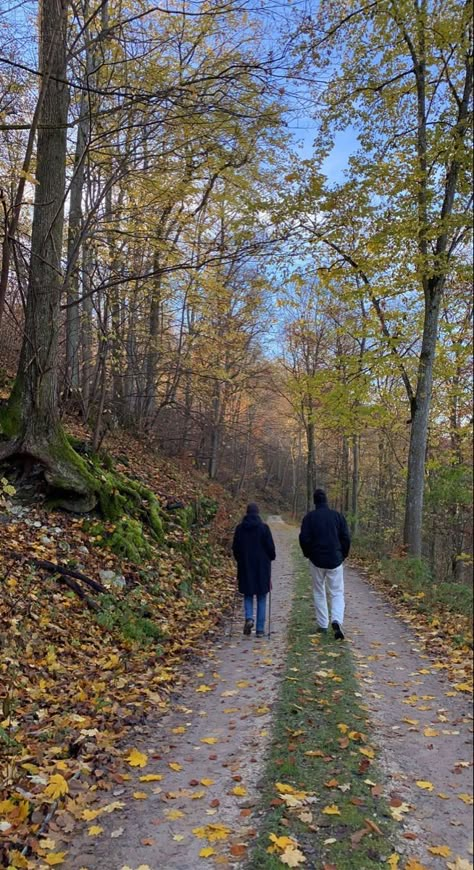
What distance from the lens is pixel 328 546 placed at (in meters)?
7.44

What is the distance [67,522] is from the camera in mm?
8492

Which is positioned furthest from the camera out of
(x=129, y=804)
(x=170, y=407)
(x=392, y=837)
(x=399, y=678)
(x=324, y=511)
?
(x=170, y=407)

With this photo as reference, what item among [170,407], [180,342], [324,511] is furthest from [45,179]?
[170,407]

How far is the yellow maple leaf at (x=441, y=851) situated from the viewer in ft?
5.28

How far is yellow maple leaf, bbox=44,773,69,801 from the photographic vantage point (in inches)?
153

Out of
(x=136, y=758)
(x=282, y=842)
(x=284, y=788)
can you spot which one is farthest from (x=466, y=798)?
(x=136, y=758)

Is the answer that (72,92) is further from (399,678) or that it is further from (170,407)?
(170,407)

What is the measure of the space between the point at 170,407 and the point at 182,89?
14.5 metres

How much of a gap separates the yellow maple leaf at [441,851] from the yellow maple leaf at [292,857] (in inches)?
58.3

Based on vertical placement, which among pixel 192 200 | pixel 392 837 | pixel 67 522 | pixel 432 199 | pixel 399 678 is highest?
pixel 192 200

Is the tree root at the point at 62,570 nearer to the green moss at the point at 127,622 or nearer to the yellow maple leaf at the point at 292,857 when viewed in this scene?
the green moss at the point at 127,622

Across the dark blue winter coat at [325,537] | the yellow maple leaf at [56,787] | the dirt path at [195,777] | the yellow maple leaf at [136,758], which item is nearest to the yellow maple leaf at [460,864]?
the dirt path at [195,777]

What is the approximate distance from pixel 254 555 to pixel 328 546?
1375mm

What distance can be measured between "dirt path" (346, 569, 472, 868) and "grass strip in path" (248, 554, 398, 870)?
0.53 ft
